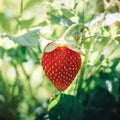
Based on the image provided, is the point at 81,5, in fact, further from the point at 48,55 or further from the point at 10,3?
the point at 10,3

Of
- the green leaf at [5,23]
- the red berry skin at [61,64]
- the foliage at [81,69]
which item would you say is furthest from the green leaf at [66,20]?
the green leaf at [5,23]

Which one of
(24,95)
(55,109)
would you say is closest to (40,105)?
(24,95)

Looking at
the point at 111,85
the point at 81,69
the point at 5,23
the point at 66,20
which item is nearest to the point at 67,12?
the point at 66,20

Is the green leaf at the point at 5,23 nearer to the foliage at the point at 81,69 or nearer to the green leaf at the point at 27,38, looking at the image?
the foliage at the point at 81,69

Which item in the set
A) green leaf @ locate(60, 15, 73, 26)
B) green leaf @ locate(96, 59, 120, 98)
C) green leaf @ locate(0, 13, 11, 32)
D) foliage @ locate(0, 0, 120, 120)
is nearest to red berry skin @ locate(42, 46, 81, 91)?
foliage @ locate(0, 0, 120, 120)

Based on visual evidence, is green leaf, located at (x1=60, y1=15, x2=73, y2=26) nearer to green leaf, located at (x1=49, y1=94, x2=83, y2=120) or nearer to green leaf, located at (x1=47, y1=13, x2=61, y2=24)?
green leaf, located at (x1=47, y1=13, x2=61, y2=24)

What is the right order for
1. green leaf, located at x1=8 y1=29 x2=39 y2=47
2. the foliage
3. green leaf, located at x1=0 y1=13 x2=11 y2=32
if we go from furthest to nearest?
green leaf, located at x1=0 y1=13 x2=11 y2=32 → the foliage → green leaf, located at x1=8 y1=29 x2=39 y2=47

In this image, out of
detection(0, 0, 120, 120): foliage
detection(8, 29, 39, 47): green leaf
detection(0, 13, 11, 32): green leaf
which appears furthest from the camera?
detection(0, 13, 11, 32): green leaf
